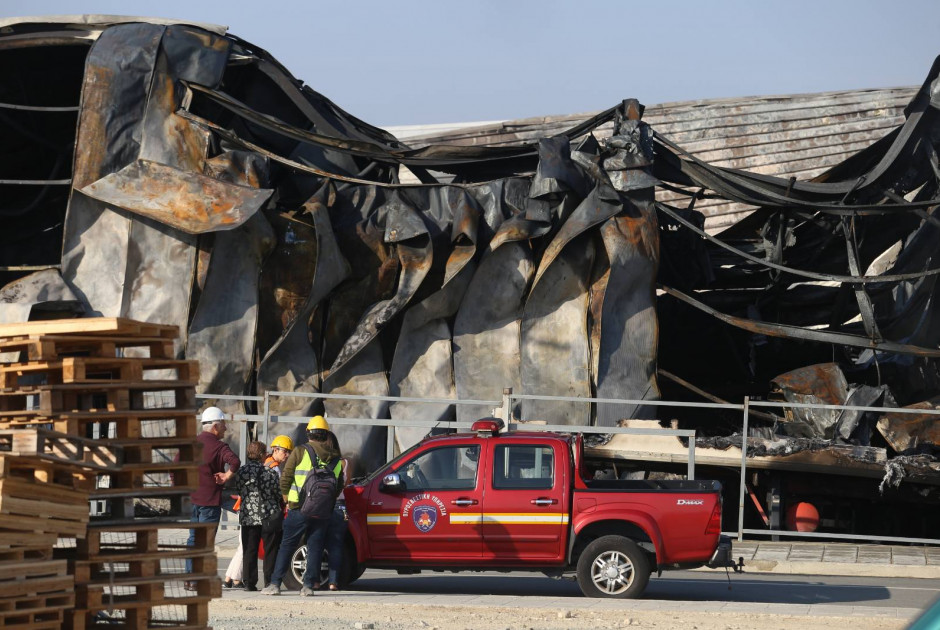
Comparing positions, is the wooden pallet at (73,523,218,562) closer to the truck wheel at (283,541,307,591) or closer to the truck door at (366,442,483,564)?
the truck door at (366,442,483,564)

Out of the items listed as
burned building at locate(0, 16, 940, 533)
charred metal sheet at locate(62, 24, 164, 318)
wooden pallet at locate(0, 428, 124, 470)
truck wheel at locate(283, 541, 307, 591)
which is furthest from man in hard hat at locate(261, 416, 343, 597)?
charred metal sheet at locate(62, 24, 164, 318)

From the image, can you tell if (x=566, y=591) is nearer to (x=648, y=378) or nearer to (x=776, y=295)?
(x=648, y=378)

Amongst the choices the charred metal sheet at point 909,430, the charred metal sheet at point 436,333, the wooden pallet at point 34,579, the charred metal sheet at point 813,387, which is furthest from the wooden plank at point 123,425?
the charred metal sheet at point 909,430

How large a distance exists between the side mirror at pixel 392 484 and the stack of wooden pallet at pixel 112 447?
3794 mm

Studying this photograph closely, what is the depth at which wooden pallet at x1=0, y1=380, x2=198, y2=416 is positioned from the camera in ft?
26.9

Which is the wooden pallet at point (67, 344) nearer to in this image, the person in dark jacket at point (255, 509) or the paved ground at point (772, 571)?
the person in dark jacket at point (255, 509)

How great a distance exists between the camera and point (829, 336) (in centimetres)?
1909

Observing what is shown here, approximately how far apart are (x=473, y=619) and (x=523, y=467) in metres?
2.20

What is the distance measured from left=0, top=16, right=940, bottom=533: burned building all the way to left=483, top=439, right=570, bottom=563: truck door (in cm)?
640

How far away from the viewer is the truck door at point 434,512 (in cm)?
1253

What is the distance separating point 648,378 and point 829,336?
2864 millimetres

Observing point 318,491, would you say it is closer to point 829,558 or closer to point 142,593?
point 142,593

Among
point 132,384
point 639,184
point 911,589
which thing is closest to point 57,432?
point 132,384

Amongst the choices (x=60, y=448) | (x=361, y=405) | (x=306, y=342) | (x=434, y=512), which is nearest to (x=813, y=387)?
(x=361, y=405)
